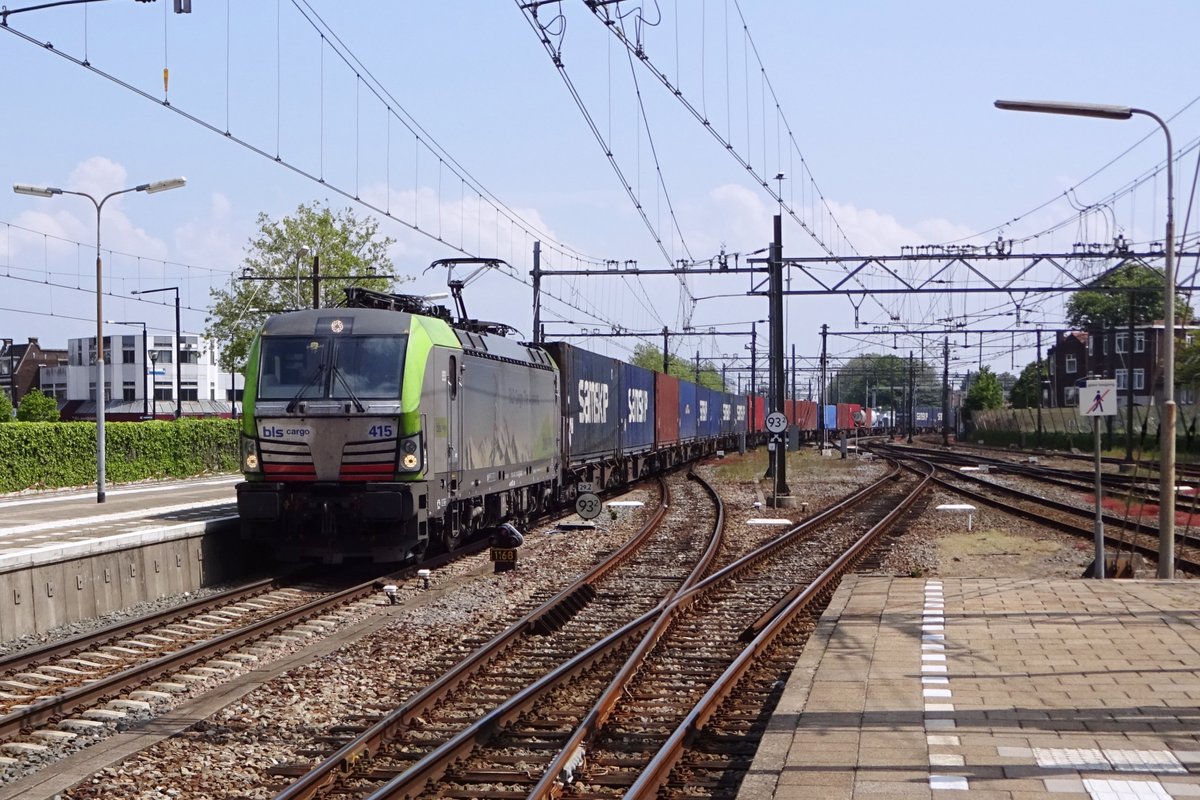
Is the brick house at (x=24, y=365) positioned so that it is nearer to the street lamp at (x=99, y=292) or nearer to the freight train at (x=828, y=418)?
the freight train at (x=828, y=418)

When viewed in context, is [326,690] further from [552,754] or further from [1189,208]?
[1189,208]

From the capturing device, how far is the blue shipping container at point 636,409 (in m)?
32.4

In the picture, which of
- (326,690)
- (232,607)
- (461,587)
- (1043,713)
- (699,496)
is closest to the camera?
(1043,713)

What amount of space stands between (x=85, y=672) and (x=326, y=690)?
8.15ft

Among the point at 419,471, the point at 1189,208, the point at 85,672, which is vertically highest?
the point at 1189,208

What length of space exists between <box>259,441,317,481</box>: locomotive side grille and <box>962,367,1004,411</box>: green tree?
90.8 m

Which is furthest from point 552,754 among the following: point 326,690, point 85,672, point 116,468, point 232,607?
point 116,468

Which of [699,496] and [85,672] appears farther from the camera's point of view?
[699,496]

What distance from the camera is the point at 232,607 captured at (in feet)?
45.1

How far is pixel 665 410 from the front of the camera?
40219 mm

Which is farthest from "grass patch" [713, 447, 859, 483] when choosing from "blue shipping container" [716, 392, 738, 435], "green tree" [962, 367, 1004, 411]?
"green tree" [962, 367, 1004, 411]

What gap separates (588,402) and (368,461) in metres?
12.5

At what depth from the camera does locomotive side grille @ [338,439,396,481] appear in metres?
15.2

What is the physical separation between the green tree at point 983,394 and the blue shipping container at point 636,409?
69.0 meters
